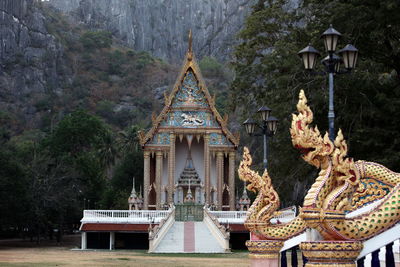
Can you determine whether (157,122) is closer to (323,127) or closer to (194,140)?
(194,140)

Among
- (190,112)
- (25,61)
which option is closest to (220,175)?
(190,112)

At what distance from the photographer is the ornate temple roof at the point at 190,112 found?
40.9m

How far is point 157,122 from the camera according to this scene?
40.8 metres

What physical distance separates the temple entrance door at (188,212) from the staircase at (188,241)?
2470 millimetres

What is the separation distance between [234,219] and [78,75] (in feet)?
239

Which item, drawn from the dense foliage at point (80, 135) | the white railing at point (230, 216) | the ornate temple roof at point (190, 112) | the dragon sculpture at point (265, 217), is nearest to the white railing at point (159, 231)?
the white railing at point (230, 216)

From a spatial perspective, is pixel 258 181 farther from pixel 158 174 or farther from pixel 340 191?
pixel 158 174

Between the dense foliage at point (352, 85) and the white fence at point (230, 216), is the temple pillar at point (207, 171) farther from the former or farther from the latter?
the dense foliage at point (352, 85)

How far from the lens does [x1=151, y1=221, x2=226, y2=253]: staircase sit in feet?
94.1

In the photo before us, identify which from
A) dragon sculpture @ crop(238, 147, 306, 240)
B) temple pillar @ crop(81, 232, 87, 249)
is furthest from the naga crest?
temple pillar @ crop(81, 232, 87, 249)

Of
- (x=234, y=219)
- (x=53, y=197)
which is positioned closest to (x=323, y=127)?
(x=234, y=219)

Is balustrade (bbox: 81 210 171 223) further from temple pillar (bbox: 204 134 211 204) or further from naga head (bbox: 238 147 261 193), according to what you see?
naga head (bbox: 238 147 261 193)

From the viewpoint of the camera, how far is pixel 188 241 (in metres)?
29.5

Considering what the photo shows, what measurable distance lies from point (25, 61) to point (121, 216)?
211ft
